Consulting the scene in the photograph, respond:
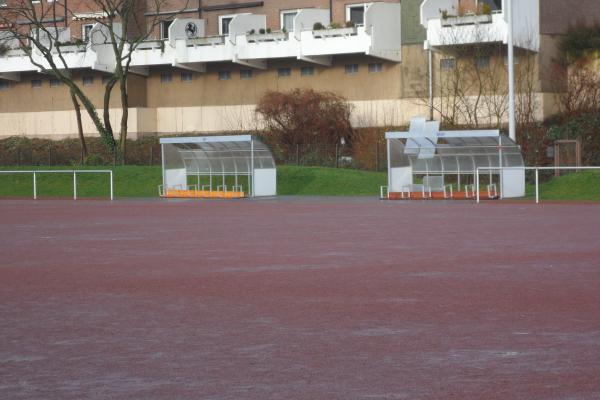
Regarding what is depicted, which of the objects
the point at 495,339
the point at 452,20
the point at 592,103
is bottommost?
the point at 495,339

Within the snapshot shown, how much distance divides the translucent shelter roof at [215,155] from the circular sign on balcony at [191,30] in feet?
59.2

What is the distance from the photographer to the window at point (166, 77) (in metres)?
62.0

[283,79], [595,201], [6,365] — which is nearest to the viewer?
[6,365]

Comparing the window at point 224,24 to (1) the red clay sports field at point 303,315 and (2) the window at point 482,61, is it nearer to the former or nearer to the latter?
(2) the window at point 482,61

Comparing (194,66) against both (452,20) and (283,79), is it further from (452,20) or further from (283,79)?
(452,20)

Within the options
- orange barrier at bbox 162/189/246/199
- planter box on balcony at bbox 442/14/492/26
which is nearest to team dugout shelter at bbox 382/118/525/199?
orange barrier at bbox 162/189/246/199

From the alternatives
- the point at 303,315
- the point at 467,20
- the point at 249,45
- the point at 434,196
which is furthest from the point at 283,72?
the point at 303,315

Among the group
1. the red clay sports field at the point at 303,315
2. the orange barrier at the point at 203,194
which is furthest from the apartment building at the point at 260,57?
the red clay sports field at the point at 303,315

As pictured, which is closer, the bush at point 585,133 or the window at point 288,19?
the bush at point 585,133

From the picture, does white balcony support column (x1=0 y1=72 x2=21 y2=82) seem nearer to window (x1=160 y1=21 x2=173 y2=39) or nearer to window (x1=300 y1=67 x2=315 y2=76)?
window (x1=160 y1=21 x2=173 y2=39)

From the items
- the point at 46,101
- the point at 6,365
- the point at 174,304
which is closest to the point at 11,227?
the point at 174,304

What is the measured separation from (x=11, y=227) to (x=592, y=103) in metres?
31.2

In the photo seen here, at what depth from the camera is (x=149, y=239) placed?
65.2 ft

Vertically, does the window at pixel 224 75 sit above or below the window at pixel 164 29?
below
